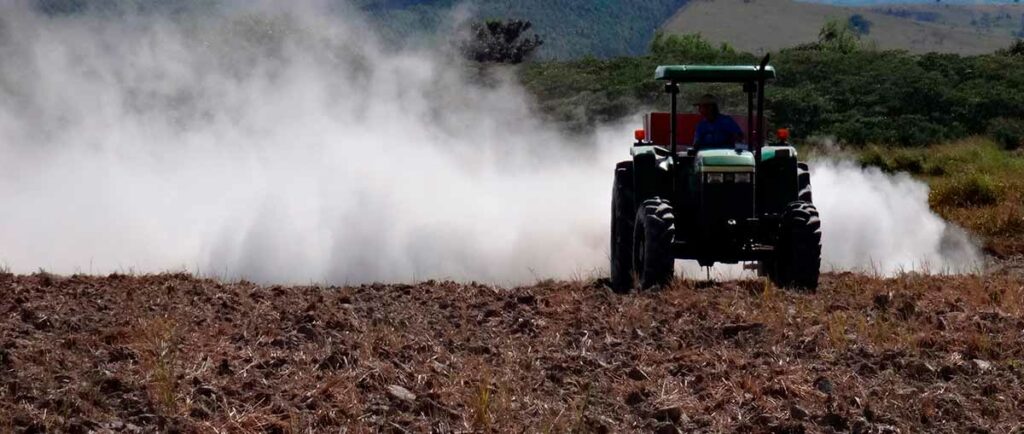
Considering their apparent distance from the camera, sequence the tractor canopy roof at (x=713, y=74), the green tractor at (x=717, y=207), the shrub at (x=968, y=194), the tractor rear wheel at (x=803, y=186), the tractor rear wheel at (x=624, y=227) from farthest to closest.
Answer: the shrub at (x=968, y=194) → the tractor rear wheel at (x=624, y=227) → the tractor rear wheel at (x=803, y=186) → the tractor canopy roof at (x=713, y=74) → the green tractor at (x=717, y=207)

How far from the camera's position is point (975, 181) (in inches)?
712

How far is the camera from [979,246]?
49.0 feet

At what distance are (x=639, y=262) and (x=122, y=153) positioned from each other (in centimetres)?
959

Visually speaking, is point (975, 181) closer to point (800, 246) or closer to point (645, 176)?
point (645, 176)

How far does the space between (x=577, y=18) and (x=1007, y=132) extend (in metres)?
76.6

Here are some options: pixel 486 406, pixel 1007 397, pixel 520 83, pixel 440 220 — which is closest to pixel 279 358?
pixel 486 406

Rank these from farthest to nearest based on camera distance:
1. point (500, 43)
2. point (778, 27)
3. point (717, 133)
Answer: point (778, 27) → point (500, 43) → point (717, 133)

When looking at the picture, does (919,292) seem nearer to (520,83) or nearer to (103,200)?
(103,200)

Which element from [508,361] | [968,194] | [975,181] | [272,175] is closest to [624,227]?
[508,361]

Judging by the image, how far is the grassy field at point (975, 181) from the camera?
15.6m

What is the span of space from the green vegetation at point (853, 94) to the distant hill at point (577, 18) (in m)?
24.6

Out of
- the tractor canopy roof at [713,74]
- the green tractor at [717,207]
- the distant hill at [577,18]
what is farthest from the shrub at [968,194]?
the distant hill at [577,18]

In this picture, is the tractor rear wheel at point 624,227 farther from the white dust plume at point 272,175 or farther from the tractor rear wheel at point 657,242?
the white dust plume at point 272,175

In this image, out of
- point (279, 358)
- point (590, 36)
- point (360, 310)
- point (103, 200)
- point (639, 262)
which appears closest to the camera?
point (279, 358)
